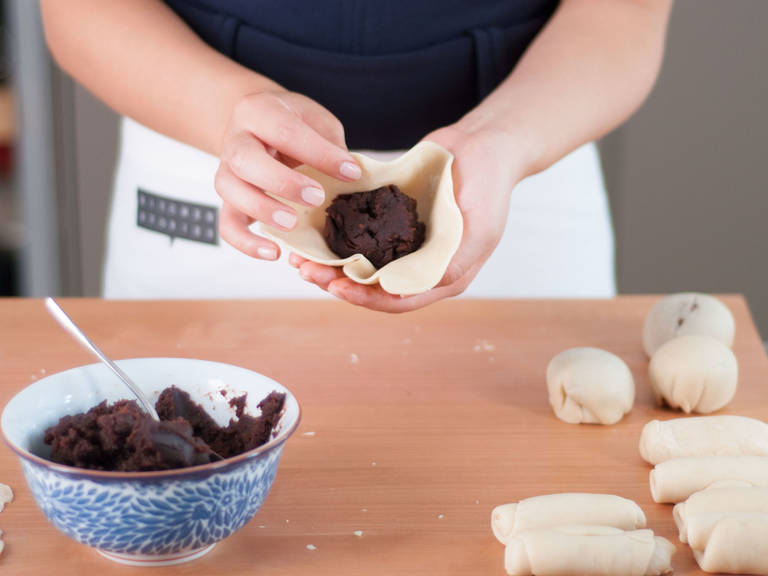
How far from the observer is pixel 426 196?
100 cm

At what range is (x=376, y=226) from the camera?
92cm

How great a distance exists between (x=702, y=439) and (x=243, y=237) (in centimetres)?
47

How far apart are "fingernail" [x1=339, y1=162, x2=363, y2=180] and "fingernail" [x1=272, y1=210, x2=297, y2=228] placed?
0.08 m

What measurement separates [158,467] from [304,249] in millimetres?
331

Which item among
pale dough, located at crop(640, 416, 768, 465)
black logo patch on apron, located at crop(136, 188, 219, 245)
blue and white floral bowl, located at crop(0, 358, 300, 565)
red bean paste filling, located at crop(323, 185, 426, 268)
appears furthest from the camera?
black logo patch on apron, located at crop(136, 188, 219, 245)

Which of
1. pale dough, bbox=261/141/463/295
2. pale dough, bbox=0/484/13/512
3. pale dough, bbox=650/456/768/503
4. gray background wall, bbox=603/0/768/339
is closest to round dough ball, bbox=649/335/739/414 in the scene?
pale dough, bbox=650/456/768/503

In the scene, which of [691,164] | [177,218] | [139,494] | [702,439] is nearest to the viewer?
[139,494]

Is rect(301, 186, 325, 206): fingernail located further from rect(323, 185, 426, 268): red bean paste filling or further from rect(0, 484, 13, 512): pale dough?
rect(0, 484, 13, 512): pale dough

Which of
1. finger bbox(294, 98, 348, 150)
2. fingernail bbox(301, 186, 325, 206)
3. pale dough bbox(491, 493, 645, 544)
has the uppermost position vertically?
finger bbox(294, 98, 348, 150)

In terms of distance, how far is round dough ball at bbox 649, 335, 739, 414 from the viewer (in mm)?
908

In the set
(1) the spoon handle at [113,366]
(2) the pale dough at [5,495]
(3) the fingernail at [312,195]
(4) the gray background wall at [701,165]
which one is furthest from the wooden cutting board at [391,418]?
(4) the gray background wall at [701,165]

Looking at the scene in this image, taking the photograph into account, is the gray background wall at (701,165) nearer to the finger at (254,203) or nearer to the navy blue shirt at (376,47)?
the navy blue shirt at (376,47)

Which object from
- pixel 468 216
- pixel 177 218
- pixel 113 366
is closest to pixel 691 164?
pixel 177 218

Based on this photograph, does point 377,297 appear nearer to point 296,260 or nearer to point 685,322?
point 296,260
